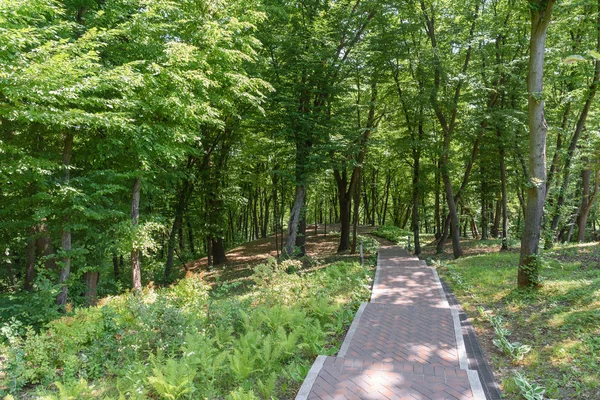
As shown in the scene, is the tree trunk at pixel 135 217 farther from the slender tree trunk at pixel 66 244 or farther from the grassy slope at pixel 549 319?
the grassy slope at pixel 549 319

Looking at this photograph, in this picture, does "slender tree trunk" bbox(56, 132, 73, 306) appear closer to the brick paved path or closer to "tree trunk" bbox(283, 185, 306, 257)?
the brick paved path

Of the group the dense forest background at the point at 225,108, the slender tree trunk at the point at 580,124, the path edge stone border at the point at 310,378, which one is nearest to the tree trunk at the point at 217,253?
the dense forest background at the point at 225,108

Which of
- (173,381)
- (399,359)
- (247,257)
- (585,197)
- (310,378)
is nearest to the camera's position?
(173,381)

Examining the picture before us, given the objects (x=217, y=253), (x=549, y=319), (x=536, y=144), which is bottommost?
(x=217, y=253)

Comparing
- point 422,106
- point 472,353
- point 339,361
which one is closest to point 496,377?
point 472,353

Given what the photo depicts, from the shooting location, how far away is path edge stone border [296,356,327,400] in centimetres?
381

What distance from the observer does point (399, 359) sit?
473 cm

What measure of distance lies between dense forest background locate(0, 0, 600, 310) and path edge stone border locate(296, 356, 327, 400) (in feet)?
16.2

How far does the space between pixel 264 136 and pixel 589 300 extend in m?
12.8

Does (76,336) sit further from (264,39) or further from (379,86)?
(379,86)

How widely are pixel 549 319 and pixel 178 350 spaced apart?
6589 mm

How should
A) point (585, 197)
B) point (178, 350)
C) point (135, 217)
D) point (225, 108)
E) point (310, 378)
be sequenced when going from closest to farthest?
point (310, 378) → point (178, 350) → point (135, 217) → point (225, 108) → point (585, 197)

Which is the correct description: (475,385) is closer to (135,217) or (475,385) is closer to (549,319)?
(549,319)

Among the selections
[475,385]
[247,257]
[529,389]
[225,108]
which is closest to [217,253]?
[247,257]
